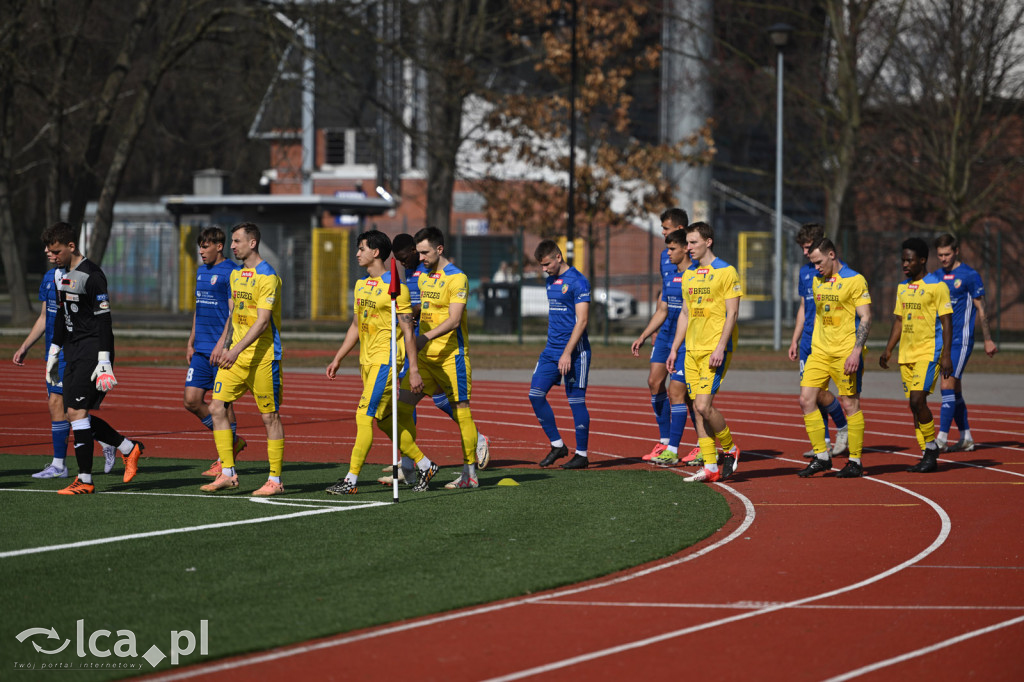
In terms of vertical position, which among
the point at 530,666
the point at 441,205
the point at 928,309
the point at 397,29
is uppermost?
the point at 397,29

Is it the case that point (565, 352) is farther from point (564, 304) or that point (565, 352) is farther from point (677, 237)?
point (677, 237)

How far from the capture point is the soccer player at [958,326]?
Result: 12977 millimetres

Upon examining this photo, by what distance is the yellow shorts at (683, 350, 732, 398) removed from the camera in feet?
34.6

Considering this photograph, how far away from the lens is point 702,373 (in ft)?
34.9

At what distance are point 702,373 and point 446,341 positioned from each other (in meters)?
2.18

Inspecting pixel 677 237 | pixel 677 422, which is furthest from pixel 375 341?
pixel 677 422

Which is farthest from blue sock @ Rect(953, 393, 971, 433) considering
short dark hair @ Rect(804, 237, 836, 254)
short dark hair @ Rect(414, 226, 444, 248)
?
short dark hair @ Rect(414, 226, 444, 248)

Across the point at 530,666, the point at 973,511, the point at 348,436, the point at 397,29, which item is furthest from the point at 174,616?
the point at 397,29

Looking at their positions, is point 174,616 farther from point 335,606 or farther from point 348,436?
point 348,436

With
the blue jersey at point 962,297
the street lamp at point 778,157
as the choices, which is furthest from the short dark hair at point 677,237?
the street lamp at point 778,157

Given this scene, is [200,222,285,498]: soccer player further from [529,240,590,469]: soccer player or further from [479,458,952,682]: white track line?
[479,458,952,682]: white track line

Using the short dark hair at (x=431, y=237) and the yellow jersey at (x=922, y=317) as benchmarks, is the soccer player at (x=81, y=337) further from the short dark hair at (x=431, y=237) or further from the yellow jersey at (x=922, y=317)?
the yellow jersey at (x=922, y=317)

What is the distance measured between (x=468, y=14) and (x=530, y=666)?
28.0 m

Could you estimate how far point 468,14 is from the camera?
31.8 metres
